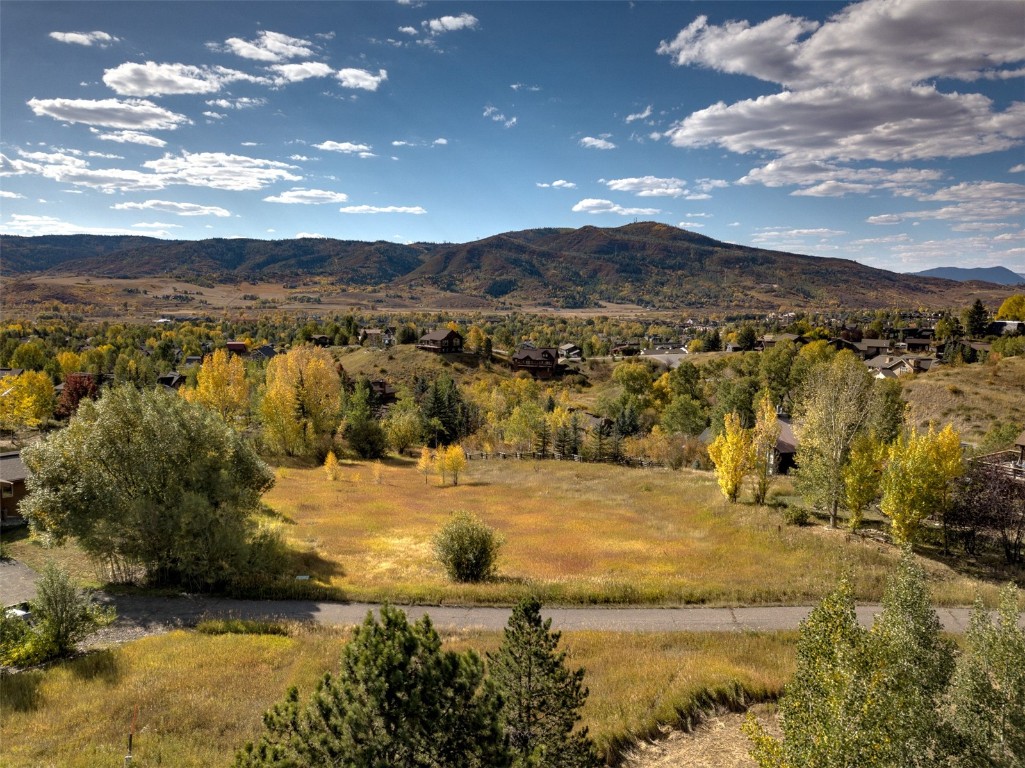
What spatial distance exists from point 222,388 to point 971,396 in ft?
319

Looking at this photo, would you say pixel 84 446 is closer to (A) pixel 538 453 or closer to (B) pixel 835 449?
(B) pixel 835 449

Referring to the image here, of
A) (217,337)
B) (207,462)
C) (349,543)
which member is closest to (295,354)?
(349,543)

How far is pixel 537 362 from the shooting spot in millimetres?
141375

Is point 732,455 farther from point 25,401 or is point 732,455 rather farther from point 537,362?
point 537,362

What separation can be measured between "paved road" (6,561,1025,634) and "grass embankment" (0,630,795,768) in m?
1.69

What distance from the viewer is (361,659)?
29.0 ft

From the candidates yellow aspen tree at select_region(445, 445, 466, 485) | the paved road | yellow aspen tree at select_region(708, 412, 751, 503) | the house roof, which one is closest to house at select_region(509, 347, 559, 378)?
yellow aspen tree at select_region(445, 445, 466, 485)

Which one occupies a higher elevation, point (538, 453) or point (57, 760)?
point (57, 760)

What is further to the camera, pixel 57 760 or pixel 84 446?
pixel 84 446

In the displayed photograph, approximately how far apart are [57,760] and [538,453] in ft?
231

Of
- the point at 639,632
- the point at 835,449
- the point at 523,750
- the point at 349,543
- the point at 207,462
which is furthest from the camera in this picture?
the point at 349,543

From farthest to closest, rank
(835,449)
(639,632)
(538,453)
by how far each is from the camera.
Answer: (538,453) < (835,449) < (639,632)

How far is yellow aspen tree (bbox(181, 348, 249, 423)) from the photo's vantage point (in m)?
70.2

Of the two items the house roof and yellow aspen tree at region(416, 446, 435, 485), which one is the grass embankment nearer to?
the house roof
